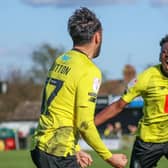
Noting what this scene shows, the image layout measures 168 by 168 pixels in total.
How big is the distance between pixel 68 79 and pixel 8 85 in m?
80.0

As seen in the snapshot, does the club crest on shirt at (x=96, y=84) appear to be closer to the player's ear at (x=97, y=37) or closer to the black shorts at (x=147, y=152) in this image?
the player's ear at (x=97, y=37)

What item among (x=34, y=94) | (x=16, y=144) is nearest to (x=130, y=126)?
(x=16, y=144)

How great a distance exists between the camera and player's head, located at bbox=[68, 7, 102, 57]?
6230 millimetres

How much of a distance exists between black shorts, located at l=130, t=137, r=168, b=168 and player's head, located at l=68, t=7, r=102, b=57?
3693 millimetres

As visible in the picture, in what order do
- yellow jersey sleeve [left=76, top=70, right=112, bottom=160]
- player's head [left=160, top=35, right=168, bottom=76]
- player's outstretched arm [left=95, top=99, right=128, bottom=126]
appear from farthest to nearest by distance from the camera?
player's head [left=160, top=35, right=168, bottom=76] → player's outstretched arm [left=95, top=99, right=128, bottom=126] → yellow jersey sleeve [left=76, top=70, right=112, bottom=160]

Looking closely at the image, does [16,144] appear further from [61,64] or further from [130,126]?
[61,64]

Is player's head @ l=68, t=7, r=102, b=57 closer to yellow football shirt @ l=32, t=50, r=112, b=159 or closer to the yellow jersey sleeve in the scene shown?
yellow football shirt @ l=32, t=50, r=112, b=159

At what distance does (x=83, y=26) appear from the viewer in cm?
623

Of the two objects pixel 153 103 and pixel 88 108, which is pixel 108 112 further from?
pixel 88 108

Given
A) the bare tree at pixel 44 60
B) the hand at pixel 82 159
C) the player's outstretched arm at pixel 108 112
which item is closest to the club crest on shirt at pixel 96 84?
the hand at pixel 82 159

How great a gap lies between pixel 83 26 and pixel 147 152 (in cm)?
391

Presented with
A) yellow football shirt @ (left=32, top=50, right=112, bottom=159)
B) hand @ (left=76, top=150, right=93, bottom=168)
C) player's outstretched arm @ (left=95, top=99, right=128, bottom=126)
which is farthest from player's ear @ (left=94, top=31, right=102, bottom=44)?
player's outstretched arm @ (left=95, top=99, right=128, bottom=126)

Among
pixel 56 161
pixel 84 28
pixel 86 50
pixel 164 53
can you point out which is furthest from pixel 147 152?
pixel 84 28

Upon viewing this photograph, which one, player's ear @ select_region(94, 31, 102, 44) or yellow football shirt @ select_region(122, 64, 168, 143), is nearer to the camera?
player's ear @ select_region(94, 31, 102, 44)
